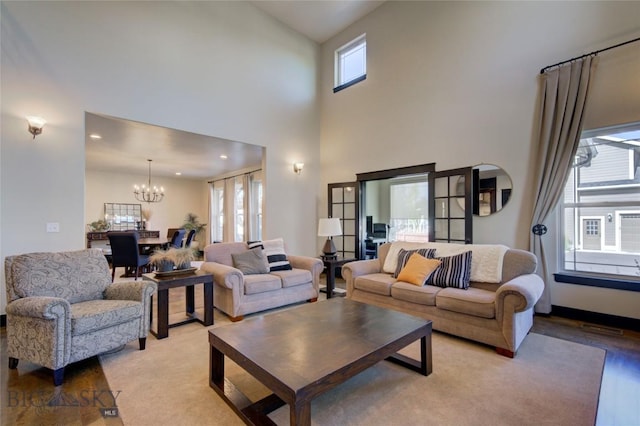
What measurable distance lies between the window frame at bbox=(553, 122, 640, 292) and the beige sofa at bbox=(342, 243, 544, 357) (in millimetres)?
963

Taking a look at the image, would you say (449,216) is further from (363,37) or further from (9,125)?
(9,125)

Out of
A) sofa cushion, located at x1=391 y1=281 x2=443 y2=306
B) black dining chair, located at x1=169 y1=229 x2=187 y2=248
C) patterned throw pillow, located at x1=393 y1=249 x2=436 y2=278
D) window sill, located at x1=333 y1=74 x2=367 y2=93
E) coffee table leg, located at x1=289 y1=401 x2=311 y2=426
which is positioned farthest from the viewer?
black dining chair, located at x1=169 y1=229 x2=187 y2=248

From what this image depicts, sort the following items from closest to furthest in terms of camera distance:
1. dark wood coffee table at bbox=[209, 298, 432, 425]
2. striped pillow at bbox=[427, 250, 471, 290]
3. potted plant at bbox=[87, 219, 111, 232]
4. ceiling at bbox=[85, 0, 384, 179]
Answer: dark wood coffee table at bbox=[209, 298, 432, 425]
striped pillow at bbox=[427, 250, 471, 290]
ceiling at bbox=[85, 0, 384, 179]
potted plant at bbox=[87, 219, 111, 232]

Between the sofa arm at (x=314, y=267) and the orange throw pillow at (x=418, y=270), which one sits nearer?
the orange throw pillow at (x=418, y=270)

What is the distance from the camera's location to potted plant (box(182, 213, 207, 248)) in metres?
9.74

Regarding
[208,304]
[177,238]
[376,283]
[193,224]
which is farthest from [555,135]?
[193,224]

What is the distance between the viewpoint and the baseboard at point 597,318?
10.2 feet

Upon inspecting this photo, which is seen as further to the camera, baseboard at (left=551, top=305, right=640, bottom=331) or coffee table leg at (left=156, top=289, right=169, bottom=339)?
baseboard at (left=551, top=305, right=640, bottom=331)

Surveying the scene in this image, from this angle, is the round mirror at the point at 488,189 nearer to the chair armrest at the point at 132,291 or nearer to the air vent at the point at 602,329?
the air vent at the point at 602,329

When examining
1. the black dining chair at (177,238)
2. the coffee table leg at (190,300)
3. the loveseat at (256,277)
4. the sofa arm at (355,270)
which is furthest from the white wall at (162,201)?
the sofa arm at (355,270)

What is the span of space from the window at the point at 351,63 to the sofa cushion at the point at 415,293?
432cm

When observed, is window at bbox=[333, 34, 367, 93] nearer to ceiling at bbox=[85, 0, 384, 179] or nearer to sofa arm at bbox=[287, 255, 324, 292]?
ceiling at bbox=[85, 0, 384, 179]

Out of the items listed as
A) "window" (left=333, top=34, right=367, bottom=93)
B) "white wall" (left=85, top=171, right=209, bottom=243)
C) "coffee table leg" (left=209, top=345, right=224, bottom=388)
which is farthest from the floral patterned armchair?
"white wall" (left=85, top=171, right=209, bottom=243)

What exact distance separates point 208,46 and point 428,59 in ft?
12.1
